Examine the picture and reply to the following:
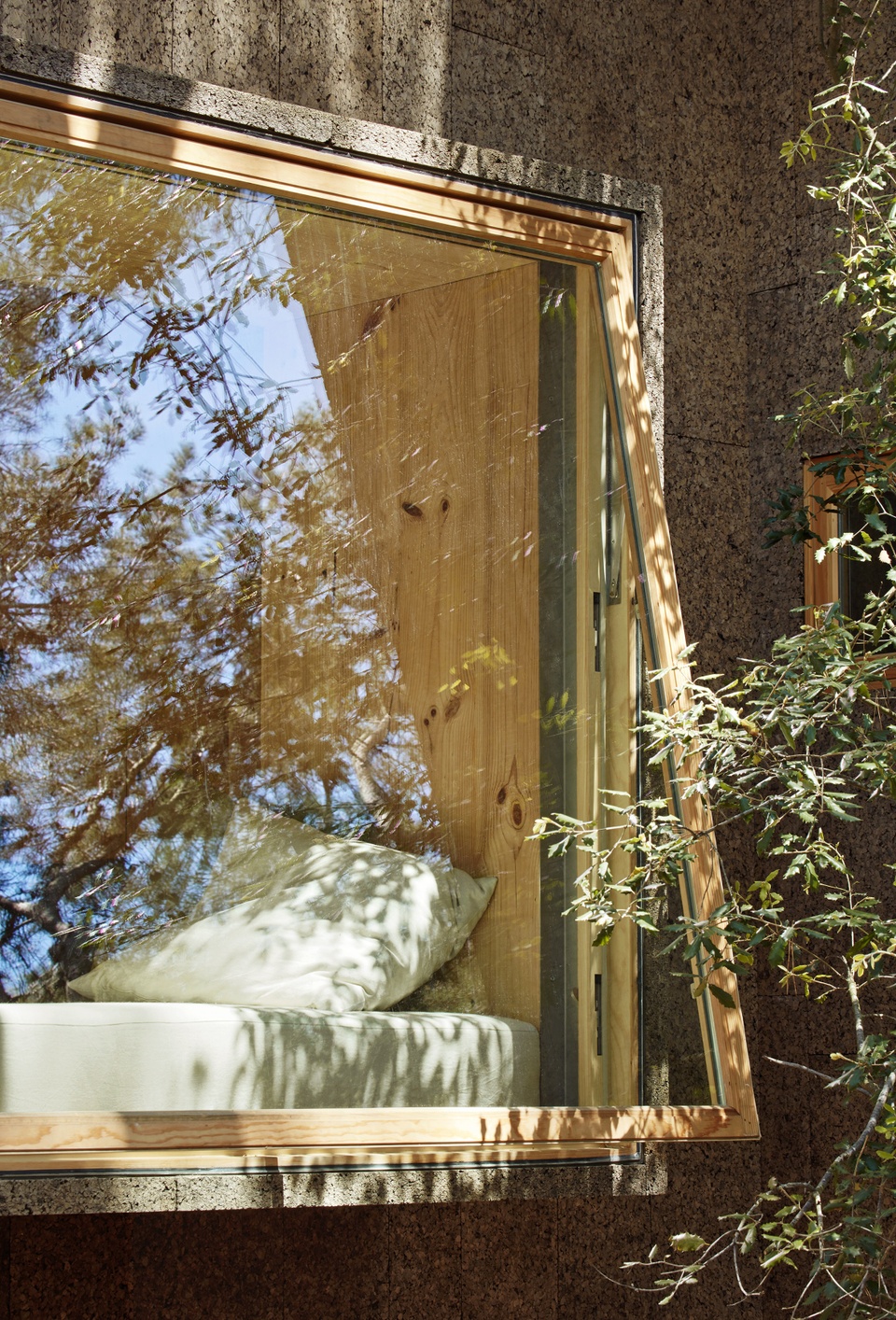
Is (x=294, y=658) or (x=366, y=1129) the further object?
(x=294, y=658)

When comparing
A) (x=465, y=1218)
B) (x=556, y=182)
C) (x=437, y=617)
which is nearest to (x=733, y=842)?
(x=465, y=1218)

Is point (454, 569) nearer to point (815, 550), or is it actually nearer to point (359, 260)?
point (359, 260)

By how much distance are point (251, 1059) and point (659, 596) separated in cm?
126

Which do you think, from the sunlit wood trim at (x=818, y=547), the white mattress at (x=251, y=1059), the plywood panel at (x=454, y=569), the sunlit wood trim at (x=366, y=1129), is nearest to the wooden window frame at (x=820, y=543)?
the sunlit wood trim at (x=818, y=547)

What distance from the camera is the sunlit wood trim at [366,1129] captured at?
223 cm

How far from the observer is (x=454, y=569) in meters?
2.73

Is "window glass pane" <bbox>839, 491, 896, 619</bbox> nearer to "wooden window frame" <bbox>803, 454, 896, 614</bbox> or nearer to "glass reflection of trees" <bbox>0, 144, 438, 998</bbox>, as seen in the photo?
"wooden window frame" <bbox>803, 454, 896, 614</bbox>

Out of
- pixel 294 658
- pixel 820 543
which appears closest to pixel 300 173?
pixel 294 658

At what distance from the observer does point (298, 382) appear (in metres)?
2.64

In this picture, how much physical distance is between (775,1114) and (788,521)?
1.63 meters

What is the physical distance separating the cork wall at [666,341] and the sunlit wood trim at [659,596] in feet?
2.64

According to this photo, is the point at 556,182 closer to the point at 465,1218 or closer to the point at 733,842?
the point at 733,842

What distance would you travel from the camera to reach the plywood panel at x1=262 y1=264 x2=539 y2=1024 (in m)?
2.65

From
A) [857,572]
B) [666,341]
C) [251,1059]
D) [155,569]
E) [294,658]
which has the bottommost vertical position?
[251,1059]
